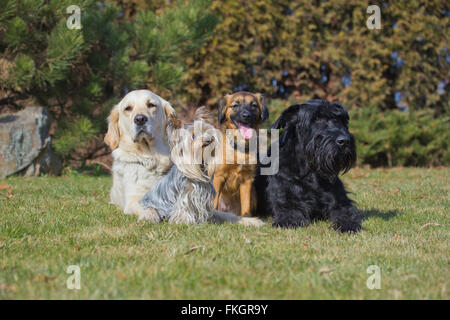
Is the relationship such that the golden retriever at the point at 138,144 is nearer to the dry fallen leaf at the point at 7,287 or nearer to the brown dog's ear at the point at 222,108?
the brown dog's ear at the point at 222,108

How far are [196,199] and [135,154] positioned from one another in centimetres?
107

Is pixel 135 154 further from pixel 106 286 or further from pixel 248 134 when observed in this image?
pixel 106 286

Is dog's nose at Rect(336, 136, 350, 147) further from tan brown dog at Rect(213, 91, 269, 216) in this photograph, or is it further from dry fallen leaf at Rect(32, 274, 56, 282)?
dry fallen leaf at Rect(32, 274, 56, 282)

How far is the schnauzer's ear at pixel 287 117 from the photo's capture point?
406cm

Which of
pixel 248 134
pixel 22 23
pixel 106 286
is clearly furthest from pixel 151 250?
pixel 22 23

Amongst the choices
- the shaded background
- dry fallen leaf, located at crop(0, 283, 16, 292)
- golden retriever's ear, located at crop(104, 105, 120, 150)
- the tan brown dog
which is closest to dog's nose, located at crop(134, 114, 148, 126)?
golden retriever's ear, located at crop(104, 105, 120, 150)

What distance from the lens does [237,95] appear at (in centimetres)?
509

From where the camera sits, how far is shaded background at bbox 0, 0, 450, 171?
26.6 ft

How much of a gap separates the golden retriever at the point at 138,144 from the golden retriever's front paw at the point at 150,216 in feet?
1.14

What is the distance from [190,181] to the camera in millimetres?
3770

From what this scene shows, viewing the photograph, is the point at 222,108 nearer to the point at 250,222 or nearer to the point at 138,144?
the point at 138,144

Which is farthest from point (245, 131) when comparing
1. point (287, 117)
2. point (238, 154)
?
point (287, 117)

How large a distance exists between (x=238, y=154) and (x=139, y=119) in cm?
108

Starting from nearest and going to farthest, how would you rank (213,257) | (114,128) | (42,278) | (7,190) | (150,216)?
(42,278), (213,257), (150,216), (114,128), (7,190)
